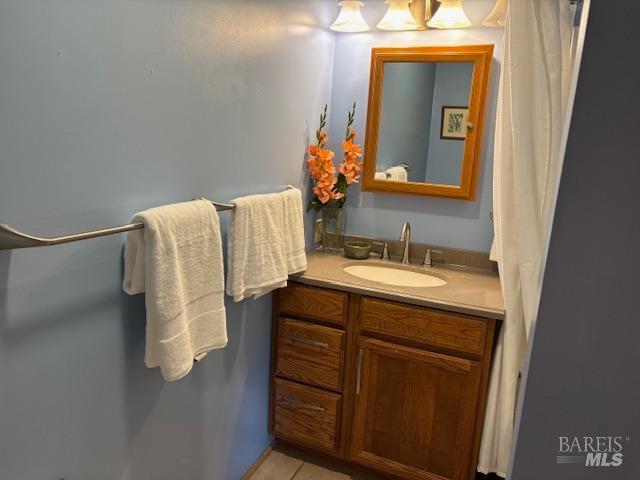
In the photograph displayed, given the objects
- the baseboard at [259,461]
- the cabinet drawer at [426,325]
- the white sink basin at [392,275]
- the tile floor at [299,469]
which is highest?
the white sink basin at [392,275]

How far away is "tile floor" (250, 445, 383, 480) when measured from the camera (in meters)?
2.05

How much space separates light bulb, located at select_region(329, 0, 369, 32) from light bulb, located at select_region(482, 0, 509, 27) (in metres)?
0.52

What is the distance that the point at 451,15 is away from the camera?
1.97 meters

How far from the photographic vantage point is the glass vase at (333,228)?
230 cm

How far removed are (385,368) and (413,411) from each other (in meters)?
0.19

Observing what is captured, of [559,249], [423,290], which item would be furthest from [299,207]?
[559,249]

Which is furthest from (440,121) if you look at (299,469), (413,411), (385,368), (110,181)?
(299,469)

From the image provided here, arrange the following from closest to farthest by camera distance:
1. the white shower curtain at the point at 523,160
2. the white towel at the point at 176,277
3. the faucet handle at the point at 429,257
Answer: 1. the white towel at the point at 176,277
2. the white shower curtain at the point at 523,160
3. the faucet handle at the point at 429,257

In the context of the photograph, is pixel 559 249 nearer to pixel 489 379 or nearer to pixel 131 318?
pixel 131 318

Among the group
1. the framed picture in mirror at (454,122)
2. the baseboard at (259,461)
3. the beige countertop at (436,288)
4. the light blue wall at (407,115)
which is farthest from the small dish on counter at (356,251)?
the baseboard at (259,461)

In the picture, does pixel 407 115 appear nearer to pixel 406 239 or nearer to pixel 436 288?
pixel 406 239

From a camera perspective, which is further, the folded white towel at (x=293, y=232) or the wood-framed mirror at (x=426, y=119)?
the wood-framed mirror at (x=426, y=119)

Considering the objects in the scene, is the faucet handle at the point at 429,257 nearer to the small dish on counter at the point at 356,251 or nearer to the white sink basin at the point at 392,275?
the white sink basin at the point at 392,275

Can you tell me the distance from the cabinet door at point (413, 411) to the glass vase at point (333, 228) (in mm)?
611
